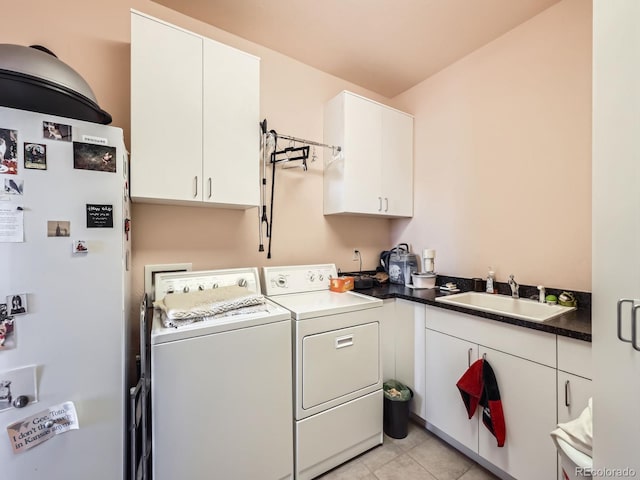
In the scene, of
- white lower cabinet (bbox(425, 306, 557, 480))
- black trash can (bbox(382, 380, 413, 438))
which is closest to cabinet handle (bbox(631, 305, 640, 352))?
white lower cabinet (bbox(425, 306, 557, 480))

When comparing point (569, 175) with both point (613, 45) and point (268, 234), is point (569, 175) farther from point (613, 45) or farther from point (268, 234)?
point (268, 234)

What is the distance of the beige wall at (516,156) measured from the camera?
169cm

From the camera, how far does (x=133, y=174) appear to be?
4.77ft

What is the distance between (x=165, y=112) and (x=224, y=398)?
153 cm

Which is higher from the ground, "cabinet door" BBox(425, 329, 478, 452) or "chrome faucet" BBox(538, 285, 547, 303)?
"chrome faucet" BBox(538, 285, 547, 303)

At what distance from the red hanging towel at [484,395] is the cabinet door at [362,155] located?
1378 millimetres

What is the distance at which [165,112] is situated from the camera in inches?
60.0

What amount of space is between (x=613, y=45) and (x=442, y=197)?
5.68 ft

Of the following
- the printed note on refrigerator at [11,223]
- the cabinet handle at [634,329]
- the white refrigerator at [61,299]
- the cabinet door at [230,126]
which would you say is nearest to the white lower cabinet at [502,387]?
the cabinet handle at [634,329]

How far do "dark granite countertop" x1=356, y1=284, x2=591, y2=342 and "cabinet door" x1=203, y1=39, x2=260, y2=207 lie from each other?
123 cm

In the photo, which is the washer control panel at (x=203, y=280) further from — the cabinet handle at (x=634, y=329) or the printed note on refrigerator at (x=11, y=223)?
the cabinet handle at (x=634, y=329)

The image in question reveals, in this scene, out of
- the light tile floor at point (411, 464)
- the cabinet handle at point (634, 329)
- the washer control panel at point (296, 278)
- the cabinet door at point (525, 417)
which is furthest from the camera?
the washer control panel at point (296, 278)

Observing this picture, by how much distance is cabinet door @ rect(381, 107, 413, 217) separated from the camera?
2490 mm

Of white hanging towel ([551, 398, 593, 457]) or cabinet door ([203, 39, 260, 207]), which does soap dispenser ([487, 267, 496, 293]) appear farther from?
cabinet door ([203, 39, 260, 207])
